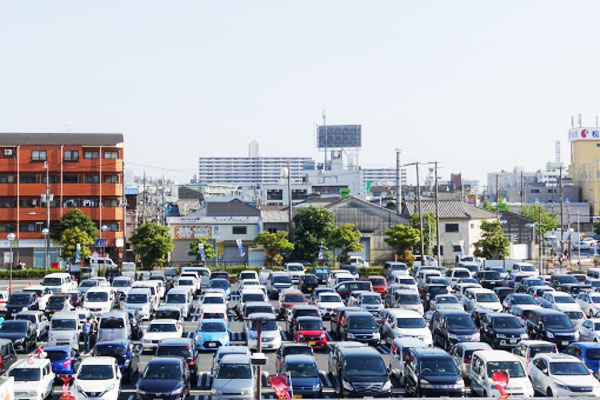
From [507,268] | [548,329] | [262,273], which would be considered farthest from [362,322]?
[507,268]

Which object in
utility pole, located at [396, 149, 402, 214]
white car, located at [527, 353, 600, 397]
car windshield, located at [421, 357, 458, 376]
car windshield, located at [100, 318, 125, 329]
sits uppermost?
utility pole, located at [396, 149, 402, 214]

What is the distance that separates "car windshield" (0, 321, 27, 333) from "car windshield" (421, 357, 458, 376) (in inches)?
710

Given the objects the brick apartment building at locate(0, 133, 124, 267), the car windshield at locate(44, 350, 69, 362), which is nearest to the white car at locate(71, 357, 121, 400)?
the car windshield at locate(44, 350, 69, 362)

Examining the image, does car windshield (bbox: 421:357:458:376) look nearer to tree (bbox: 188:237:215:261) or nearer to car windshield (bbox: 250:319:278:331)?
car windshield (bbox: 250:319:278:331)

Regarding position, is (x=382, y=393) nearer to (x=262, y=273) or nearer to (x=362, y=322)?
(x=362, y=322)

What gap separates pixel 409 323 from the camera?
114ft

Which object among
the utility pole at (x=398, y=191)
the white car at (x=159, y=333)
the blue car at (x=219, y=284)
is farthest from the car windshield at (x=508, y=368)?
the utility pole at (x=398, y=191)

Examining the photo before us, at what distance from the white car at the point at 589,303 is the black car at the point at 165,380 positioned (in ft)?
82.9

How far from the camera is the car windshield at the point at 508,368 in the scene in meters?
26.2

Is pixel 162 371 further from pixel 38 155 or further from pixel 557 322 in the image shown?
pixel 38 155

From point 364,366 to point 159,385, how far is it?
632cm

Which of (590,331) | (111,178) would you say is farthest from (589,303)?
(111,178)

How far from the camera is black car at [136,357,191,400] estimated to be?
2491 cm

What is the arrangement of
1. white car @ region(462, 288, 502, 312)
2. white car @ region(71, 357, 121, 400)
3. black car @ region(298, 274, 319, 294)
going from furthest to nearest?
black car @ region(298, 274, 319, 294)
white car @ region(462, 288, 502, 312)
white car @ region(71, 357, 121, 400)
